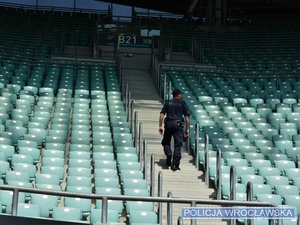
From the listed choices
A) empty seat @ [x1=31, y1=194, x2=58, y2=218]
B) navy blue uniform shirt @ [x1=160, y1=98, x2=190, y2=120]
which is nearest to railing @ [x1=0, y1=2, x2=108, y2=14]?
navy blue uniform shirt @ [x1=160, y1=98, x2=190, y2=120]

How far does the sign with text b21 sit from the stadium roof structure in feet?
77.9

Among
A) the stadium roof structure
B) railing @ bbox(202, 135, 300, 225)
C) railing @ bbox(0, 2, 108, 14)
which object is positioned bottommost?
railing @ bbox(202, 135, 300, 225)

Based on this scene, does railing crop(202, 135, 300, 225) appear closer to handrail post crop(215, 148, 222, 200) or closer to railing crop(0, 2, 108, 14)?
handrail post crop(215, 148, 222, 200)

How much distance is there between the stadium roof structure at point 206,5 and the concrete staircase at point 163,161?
11413mm

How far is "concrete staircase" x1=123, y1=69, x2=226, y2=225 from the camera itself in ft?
40.2

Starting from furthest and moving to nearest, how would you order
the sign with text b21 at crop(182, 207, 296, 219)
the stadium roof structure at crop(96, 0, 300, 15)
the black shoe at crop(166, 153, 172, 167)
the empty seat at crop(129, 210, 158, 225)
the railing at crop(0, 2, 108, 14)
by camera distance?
the stadium roof structure at crop(96, 0, 300, 15) < the railing at crop(0, 2, 108, 14) < the black shoe at crop(166, 153, 172, 167) < the empty seat at crop(129, 210, 158, 225) < the sign with text b21 at crop(182, 207, 296, 219)

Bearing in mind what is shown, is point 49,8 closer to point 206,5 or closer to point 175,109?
point 206,5

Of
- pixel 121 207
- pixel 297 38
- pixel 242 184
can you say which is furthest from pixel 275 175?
pixel 297 38

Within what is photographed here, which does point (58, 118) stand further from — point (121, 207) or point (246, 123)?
point (121, 207)

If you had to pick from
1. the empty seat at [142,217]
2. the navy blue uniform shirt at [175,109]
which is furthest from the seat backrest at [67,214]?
the navy blue uniform shirt at [175,109]

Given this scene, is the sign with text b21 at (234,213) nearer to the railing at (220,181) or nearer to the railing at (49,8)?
the railing at (220,181)

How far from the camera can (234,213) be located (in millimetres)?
8008

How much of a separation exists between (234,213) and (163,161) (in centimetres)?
601

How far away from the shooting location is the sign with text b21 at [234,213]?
7.76 m
